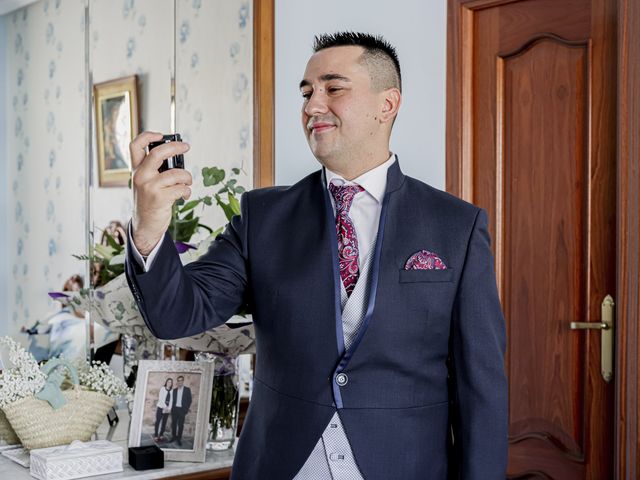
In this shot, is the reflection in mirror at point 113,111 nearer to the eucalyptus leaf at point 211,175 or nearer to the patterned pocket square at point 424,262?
the eucalyptus leaf at point 211,175

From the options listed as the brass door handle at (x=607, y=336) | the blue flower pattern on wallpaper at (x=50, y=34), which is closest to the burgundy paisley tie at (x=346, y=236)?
the brass door handle at (x=607, y=336)

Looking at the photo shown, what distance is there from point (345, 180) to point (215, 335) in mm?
621

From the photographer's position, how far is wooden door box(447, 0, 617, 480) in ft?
8.11

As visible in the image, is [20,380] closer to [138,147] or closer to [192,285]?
[192,285]

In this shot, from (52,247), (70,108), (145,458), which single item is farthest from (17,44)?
(145,458)

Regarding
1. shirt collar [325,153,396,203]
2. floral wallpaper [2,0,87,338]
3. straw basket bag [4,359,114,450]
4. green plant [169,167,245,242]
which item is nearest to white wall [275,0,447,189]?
green plant [169,167,245,242]

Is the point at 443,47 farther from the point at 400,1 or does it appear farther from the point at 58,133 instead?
the point at 58,133

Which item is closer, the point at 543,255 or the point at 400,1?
the point at 543,255

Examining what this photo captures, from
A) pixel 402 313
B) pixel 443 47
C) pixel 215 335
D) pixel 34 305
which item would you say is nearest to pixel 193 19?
pixel 443 47

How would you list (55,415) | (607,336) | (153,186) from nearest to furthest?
(153,186)
(55,415)
(607,336)

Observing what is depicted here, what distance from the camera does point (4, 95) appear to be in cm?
251

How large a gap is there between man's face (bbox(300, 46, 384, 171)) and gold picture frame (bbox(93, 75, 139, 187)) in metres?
1.12

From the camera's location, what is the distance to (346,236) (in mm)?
1710

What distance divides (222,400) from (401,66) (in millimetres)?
1299
